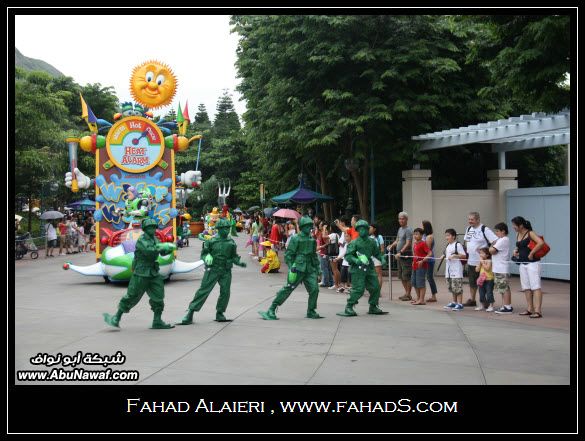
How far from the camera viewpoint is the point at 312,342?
9180 millimetres

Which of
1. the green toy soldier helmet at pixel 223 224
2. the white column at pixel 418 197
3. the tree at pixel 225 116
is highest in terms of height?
the tree at pixel 225 116

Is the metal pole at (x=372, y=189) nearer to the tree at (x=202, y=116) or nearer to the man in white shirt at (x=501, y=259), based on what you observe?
the man in white shirt at (x=501, y=259)

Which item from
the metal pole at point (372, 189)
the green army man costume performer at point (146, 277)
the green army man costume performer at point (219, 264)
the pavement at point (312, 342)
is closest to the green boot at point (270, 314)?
the pavement at point (312, 342)

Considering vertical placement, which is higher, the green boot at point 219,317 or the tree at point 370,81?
A: the tree at point 370,81

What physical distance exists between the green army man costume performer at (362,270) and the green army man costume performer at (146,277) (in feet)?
10.7

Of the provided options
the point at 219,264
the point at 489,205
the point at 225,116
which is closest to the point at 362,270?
the point at 219,264

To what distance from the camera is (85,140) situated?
18594 mm

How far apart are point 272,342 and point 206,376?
2102 millimetres

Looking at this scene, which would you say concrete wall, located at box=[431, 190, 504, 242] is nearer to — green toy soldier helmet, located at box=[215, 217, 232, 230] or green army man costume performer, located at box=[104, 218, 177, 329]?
green toy soldier helmet, located at box=[215, 217, 232, 230]

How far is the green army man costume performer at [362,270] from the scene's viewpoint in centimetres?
1157

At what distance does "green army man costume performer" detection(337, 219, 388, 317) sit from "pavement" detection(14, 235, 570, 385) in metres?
0.28

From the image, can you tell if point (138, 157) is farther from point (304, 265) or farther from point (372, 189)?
point (304, 265)

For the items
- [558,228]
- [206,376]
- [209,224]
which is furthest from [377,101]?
[206,376]

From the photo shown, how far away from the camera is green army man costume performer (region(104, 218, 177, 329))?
9.81 metres
